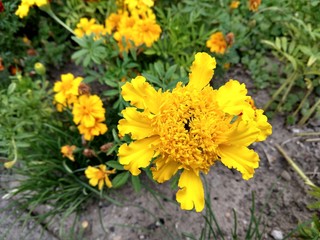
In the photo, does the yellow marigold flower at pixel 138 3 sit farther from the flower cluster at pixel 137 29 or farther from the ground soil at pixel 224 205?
the ground soil at pixel 224 205

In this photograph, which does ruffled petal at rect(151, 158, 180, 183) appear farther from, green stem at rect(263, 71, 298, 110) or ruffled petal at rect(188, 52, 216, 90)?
green stem at rect(263, 71, 298, 110)

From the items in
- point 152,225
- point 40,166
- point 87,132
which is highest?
point 87,132

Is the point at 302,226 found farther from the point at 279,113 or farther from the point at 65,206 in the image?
the point at 65,206

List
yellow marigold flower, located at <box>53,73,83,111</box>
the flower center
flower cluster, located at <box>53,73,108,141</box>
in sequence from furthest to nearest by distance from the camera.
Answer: yellow marigold flower, located at <box>53,73,83,111</box>
flower cluster, located at <box>53,73,108,141</box>
the flower center

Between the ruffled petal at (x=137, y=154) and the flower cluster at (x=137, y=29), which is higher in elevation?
the flower cluster at (x=137, y=29)

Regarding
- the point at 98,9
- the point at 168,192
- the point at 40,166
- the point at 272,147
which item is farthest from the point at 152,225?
the point at 98,9

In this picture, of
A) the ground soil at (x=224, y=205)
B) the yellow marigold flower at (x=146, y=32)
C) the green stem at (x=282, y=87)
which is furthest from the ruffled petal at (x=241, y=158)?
the green stem at (x=282, y=87)

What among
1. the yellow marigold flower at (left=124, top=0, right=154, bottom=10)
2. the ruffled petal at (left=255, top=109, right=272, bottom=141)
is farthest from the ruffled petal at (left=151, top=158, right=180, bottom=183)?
the yellow marigold flower at (left=124, top=0, right=154, bottom=10)
